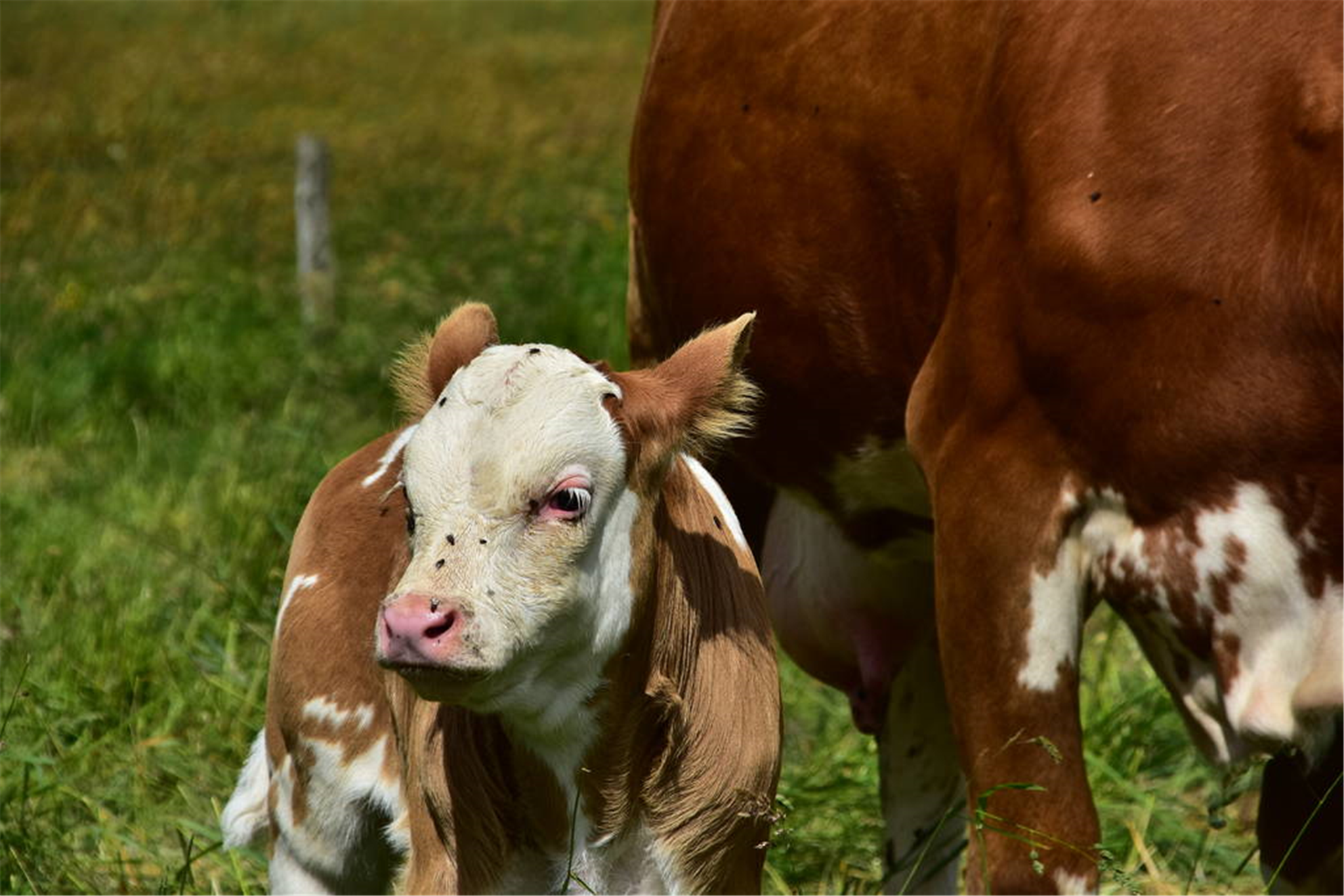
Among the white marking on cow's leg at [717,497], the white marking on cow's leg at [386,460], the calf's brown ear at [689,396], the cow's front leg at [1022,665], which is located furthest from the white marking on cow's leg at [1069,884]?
the white marking on cow's leg at [386,460]

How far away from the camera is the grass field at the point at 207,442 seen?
450 cm

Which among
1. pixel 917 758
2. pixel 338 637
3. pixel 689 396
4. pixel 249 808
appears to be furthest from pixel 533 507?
pixel 917 758

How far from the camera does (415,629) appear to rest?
2502mm

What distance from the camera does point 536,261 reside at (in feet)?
29.4

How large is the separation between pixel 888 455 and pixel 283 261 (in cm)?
715

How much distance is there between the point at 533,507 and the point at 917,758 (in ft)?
6.75

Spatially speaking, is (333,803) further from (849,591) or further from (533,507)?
(849,591)

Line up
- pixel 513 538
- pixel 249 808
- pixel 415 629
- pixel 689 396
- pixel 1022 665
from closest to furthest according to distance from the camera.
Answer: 1. pixel 415 629
2. pixel 513 538
3. pixel 689 396
4. pixel 1022 665
5. pixel 249 808

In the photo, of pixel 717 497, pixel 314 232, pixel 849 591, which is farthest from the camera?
pixel 314 232

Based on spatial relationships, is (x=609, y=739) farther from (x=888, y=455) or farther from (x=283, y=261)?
(x=283, y=261)

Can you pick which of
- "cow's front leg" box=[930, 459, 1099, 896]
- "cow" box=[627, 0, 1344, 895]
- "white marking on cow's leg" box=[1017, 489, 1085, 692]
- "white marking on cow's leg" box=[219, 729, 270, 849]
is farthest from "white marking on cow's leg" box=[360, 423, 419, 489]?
"white marking on cow's leg" box=[1017, 489, 1085, 692]

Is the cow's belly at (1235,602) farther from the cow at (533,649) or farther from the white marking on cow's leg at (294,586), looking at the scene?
the white marking on cow's leg at (294,586)

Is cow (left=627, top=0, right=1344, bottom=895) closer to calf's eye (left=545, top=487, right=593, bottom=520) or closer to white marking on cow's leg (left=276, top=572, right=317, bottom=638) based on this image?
calf's eye (left=545, top=487, right=593, bottom=520)

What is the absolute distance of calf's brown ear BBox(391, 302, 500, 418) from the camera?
3.05 meters
